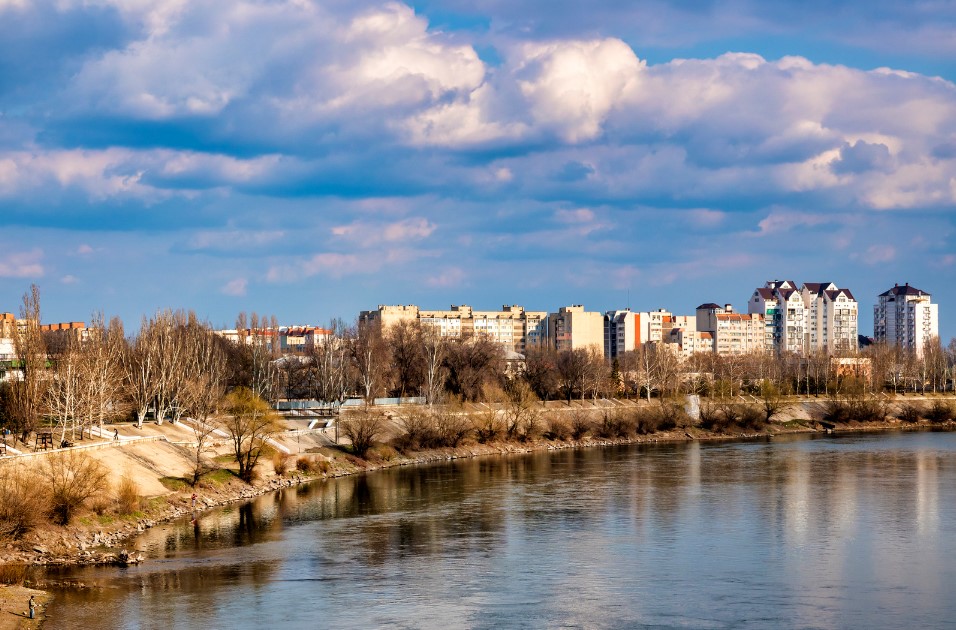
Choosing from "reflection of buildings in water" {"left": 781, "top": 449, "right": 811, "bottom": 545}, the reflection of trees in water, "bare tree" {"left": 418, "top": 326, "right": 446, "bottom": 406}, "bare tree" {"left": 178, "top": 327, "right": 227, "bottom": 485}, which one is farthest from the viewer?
"bare tree" {"left": 418, "top": 326, "right": 446, "bottom": 406}

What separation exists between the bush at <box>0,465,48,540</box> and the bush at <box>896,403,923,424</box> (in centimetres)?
10176

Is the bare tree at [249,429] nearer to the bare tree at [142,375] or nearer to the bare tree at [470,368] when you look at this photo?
the bare tree at [142,375]

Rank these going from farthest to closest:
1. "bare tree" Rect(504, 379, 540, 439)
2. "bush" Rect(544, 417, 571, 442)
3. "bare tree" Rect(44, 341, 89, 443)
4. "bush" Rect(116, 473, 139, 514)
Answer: "bush" Rect(544, 417, 571, 442) → "bare tree" Rect(504, 379, 540, 439) → "bare tree" Rect(44, 341, 89, 443) → "bush" Rect(116, 473, 139, 514)

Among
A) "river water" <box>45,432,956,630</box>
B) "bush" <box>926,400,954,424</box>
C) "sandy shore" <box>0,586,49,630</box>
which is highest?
"bush" <box>926,400,954,424</box>

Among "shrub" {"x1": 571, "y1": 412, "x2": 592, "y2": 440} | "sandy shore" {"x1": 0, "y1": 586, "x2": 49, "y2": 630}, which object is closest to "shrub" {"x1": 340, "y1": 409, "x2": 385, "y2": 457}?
"shrub" {"x1": 571, "y1": 412, "x2": 592, "y2": 440}

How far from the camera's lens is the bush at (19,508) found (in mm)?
39156

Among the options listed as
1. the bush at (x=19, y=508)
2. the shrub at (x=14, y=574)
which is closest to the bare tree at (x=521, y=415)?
the bush at (x=19, y=508)

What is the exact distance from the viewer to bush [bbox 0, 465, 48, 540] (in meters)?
39.2

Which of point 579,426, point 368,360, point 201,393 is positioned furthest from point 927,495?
point 368,360

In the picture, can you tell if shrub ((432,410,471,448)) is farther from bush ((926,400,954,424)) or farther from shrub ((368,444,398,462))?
bush ((926,400,954,424))

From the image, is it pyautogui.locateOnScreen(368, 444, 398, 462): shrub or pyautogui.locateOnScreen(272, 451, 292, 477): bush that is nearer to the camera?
pyautogui.locateOnScreen(272, 451, 292, 477): bush

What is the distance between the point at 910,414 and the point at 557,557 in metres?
91.0

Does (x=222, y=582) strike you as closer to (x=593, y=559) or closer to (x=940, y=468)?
(x=593, y=559)

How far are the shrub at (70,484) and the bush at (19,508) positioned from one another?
1.14 metres
